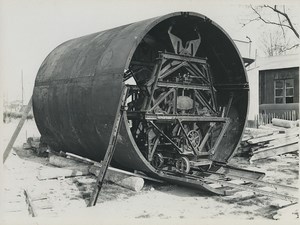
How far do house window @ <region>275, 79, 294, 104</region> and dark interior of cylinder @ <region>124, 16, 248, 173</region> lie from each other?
10015 millimetres

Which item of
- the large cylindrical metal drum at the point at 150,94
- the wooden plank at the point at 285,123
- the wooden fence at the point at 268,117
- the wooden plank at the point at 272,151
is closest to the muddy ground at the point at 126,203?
the large cylindrical metal drum at the point at 150,94

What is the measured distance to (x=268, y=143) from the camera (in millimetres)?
12539

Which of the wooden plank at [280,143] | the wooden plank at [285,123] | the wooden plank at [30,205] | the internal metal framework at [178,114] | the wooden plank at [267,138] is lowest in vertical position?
the wooden plank at [30,205]

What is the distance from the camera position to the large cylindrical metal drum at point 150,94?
311 inches

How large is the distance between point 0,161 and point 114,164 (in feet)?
10.5

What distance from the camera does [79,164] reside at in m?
9.77

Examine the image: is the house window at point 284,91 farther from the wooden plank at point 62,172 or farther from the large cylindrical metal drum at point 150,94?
the wooden plank at point 62,172

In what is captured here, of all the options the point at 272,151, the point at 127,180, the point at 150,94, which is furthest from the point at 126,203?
the point at 272,151

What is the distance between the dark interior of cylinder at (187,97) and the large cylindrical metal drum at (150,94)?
1.0 inches

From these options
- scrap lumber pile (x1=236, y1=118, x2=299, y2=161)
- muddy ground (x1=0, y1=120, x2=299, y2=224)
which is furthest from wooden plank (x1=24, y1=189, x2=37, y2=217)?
scrap lumber pile (x1=236, y1=118, x2=299, y2=161)

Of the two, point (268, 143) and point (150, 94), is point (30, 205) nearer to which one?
point (150, 94)

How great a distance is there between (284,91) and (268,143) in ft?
26.2

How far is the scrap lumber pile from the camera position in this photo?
39.5 ft

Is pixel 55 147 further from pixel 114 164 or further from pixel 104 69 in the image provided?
pixel 104 69
